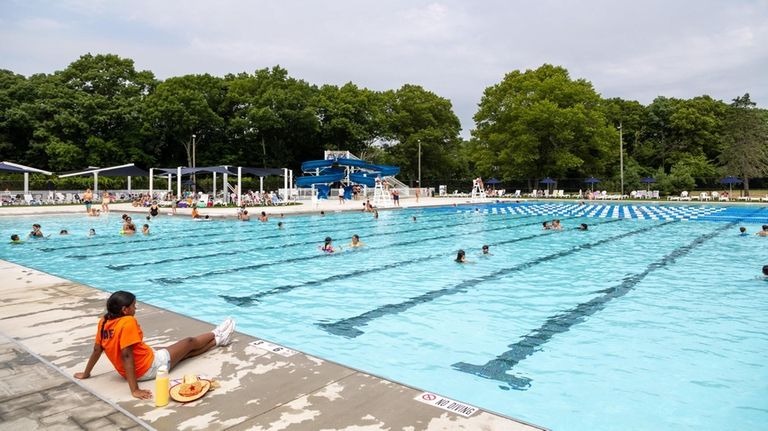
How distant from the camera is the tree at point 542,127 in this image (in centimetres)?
5138

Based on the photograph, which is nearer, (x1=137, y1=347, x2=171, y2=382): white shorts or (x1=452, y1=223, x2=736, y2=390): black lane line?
(x1=137, y1=347, x2=171, y2=382): white shorts

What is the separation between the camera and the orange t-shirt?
4227mm

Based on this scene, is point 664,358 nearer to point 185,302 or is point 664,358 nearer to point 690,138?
point 185,302

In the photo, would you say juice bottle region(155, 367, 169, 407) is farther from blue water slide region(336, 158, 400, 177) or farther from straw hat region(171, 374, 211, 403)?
blue water slide region(336, 158, 400, 177)

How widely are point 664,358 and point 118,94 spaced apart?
5881 cm

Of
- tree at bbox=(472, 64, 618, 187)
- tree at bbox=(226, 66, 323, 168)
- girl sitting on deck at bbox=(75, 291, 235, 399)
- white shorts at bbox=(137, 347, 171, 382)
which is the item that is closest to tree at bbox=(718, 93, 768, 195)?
tree at bbox=(472, 64, 618, 187)

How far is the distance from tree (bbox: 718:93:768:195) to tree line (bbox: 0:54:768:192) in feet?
0.49

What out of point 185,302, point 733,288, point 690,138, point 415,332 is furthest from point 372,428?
point 690,138

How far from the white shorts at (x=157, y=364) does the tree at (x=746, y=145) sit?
199 feet

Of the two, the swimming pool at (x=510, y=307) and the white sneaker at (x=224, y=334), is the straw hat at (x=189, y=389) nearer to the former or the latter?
the white sneaker at (x=224, y=334)

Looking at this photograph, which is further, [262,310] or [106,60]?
[106,60]

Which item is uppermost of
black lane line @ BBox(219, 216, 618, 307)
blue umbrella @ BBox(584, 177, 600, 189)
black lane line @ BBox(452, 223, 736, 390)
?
blue umbrella @ BBox(584, 177, 600, 189)

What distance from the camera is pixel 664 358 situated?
20.1ft

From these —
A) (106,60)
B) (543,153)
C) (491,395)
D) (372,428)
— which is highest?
(106,60)
